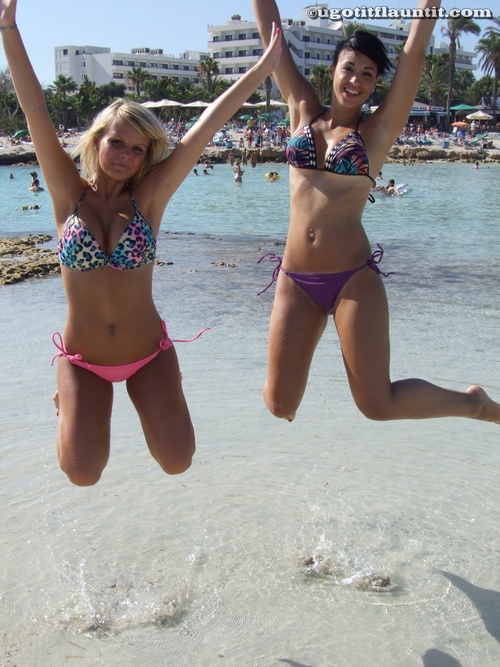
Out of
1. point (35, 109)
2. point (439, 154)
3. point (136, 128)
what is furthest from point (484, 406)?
point (439, 154)

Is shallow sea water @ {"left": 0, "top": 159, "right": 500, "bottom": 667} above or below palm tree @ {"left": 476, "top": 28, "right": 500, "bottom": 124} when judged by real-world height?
below

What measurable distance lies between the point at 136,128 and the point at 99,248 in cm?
68

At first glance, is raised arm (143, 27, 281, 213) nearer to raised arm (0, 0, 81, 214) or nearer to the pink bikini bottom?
raised arm (0, 0, 81, 214)

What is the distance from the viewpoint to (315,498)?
4.89 meters

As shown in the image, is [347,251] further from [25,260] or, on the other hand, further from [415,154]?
[415,154]

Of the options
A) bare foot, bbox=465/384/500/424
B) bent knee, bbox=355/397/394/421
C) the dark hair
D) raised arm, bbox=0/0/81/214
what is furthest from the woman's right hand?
bare foot, bbox=465/384/500/424

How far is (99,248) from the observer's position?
360 centimetres

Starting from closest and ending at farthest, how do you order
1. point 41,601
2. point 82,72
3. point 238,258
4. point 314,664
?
point 314,664
point 41,601
point 238,258
point 82,72

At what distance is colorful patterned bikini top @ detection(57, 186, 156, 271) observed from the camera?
3.57 metres

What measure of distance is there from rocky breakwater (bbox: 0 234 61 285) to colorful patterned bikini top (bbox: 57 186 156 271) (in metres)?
8.70

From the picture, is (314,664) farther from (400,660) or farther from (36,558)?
(36,558)

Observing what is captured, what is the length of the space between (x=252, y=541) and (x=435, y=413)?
4.51ft

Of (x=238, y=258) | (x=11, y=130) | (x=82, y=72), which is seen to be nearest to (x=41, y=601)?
(x=238, y=258)

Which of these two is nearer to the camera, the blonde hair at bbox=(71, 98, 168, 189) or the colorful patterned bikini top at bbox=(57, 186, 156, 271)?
the colorful patterned bikini top at bbox=(57, 186, 156, 271)
